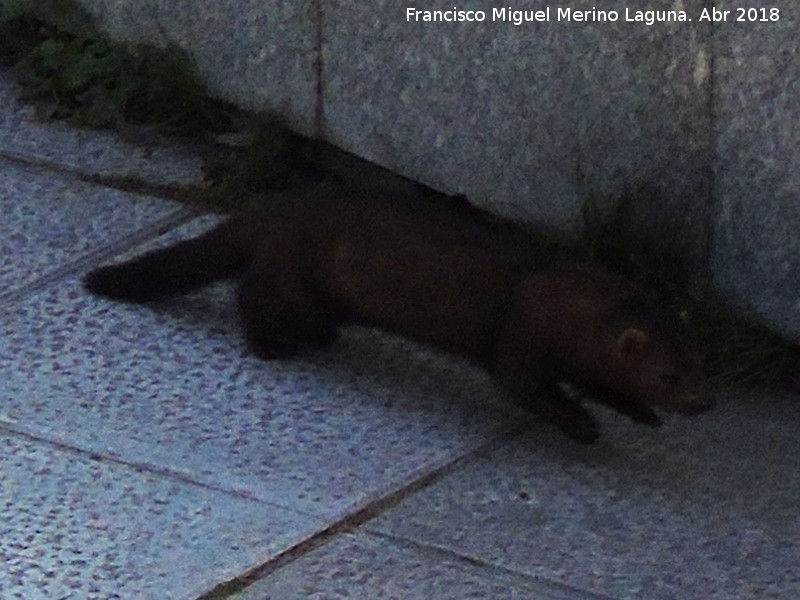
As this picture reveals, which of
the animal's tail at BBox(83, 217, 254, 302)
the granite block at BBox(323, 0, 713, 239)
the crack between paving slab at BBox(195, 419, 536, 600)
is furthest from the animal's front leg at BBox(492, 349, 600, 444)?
the animal's tail at BBox(83, 217, 254, 302)

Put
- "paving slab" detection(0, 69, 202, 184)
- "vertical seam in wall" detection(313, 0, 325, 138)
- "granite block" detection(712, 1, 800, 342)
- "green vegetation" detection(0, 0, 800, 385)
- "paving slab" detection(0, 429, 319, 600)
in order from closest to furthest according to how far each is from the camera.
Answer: "paving slab" detection(0, 429, 319, 600) < "granite block" detection(712, 1, 800, 342) < "vertical seam in wall" detection(313, 0, 325, 138) < "green vegetation" detection(0, 0, 800, 385) < "paving slab" detection(0, 69, 202, 184)

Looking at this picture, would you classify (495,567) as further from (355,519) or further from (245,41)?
(245,41)

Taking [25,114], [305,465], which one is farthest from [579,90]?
[25,114]

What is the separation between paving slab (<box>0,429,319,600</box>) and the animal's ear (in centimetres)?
99

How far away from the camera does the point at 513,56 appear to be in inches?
222

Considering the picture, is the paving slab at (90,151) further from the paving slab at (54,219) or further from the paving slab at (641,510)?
the paving slab at (641,510)

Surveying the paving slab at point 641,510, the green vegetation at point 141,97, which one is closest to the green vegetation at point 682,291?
the green vegetation at point 141,97

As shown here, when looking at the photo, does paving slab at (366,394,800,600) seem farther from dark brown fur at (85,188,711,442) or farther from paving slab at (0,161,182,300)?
paving slab at (0,161,182,300)

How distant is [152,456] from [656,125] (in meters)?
1.71

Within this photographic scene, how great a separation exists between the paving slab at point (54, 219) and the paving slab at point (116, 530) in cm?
115

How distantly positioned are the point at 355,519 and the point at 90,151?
2524 mm

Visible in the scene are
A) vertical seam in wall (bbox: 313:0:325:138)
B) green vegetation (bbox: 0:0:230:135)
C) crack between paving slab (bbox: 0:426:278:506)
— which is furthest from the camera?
green vegetation (bbox: 0:0:230:135)

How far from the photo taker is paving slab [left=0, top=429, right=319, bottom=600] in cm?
412

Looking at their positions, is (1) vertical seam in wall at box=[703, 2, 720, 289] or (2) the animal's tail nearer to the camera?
(1) vertical seam in wall at box=[703, 2, 720, 289]
